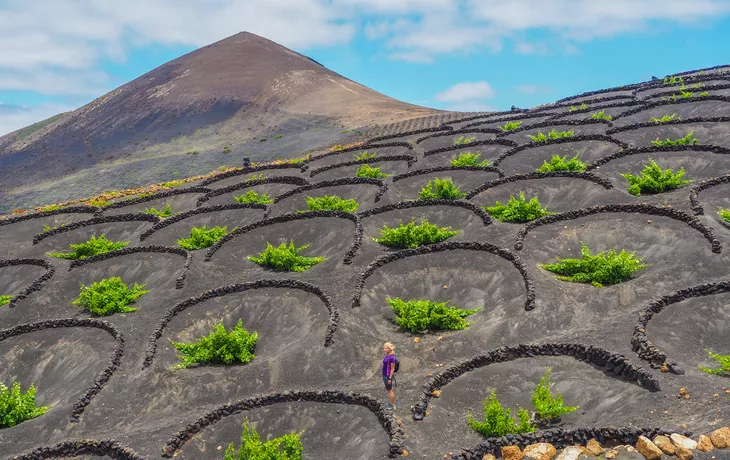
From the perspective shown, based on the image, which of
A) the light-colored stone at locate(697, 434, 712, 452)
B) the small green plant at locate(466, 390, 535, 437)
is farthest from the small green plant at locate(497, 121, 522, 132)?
the light-colored stone at locate(697, 434, 712, 452)

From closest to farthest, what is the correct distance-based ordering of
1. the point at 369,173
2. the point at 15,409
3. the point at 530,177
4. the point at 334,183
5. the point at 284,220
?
the point at 15,409, the point at 284,220, the point at 530,177, the point at 334,183, the point at 369,173

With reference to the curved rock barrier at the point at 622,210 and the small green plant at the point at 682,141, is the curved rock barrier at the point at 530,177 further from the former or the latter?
the small green plant at the point at 682,141

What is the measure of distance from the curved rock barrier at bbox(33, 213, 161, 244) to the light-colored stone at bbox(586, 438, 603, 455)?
39129mm

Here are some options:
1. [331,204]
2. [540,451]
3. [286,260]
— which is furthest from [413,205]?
[540,451]

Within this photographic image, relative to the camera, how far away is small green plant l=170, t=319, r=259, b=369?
25641mm

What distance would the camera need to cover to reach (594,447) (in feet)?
48.4

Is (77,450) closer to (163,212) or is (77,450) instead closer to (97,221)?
(97,221)

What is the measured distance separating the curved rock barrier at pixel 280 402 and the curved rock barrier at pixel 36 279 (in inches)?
826

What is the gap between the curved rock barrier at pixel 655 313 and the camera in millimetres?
19312

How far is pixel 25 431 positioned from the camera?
2312cm

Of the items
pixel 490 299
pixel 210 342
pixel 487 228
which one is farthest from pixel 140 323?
pixel 487 228

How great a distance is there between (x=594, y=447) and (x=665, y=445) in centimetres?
163

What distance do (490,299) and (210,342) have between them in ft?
40.7

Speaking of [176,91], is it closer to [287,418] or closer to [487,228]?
[487,228]
